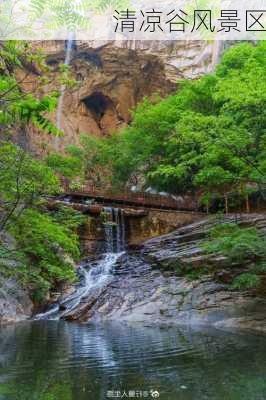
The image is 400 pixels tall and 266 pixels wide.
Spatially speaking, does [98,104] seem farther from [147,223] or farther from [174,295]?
[174,295]

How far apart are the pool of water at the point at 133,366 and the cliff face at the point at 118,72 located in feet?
90.6

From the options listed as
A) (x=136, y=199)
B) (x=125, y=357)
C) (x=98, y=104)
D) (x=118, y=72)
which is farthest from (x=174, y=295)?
(x=98, y=104)

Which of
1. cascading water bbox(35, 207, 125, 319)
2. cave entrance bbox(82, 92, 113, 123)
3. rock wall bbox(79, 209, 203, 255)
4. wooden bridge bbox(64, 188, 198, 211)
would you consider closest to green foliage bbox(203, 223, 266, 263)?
cascading water bbox(35, 207, 125, 319)

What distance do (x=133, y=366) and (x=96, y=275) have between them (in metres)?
12.3

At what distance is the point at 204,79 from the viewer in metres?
25.6

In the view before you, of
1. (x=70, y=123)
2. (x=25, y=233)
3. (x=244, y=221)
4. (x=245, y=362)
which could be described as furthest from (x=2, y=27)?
(x=70, y=123)

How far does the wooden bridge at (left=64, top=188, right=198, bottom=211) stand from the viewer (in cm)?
2716

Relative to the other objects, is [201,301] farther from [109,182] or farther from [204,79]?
[109,182]

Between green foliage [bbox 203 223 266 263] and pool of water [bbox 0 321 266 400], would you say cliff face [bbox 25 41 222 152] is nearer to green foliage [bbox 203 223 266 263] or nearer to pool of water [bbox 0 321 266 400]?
green foliage [bbox 203 223 266 263]

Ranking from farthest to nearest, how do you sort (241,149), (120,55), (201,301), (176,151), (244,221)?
(120,55) → (176,151) → (244,221) → (201,301) → (241,149)

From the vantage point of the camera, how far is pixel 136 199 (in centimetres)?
2795

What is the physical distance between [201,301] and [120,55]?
28.5 metres

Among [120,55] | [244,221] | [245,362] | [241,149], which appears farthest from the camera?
[120,55]

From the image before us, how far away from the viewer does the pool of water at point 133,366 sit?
520cm
